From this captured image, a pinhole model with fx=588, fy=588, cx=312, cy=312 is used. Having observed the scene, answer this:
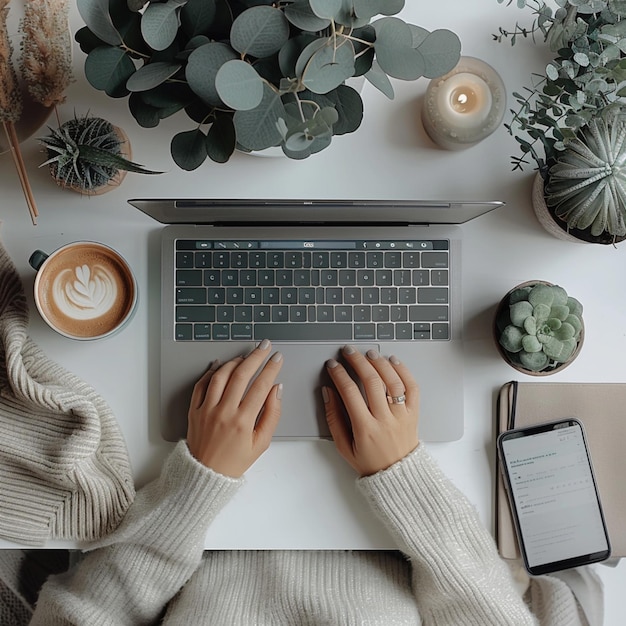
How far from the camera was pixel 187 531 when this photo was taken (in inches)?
28.7

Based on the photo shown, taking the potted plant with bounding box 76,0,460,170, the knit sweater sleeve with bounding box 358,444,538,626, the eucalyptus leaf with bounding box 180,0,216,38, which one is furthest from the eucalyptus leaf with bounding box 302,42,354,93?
the knit sweater sleeve with bounding box 358,444,538,626

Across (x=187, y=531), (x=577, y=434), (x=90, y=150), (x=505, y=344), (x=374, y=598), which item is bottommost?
(x=374, y=598)

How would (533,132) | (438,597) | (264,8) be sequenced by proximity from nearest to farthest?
(264,8)
(533,132)
(438,597)

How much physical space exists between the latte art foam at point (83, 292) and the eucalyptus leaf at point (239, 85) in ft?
1.04

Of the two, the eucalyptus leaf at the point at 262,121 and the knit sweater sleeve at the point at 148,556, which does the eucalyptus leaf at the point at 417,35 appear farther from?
the knit sweater sleeve at the point at 148,556

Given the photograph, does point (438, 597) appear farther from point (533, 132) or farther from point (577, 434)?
point (533, 132)

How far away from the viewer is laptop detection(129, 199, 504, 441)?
2.45ft

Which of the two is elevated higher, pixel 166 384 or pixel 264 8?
pixel 264 8

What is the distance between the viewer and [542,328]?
2.27 feet

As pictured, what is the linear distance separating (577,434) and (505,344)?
17cm

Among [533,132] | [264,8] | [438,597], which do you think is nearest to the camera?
[264,8]

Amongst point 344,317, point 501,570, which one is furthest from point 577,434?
point 344,317

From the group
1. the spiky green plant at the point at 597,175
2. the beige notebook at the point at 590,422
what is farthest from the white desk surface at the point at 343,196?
the spiky green plant at the point at 597,175

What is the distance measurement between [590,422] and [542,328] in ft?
0.56
